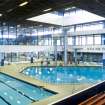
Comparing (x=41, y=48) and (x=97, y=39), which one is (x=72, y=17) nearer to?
(x=97, y=39)

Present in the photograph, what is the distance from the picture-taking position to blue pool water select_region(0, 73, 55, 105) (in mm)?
8348

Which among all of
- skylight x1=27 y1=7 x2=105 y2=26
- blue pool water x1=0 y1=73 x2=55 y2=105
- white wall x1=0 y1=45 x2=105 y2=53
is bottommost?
blue pool water x1=0 y1=73 x2=55 y2=105

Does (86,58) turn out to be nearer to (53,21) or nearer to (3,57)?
(53,21)

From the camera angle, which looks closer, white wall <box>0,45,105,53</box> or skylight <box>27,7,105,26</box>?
white wall <box>0,45,105,53</box>

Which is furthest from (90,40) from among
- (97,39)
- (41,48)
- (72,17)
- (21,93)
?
(21,93)

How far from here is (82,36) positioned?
2381 cm

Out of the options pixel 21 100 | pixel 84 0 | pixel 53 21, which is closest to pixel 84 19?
pixel 53 21

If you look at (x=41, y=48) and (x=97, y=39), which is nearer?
(x=41, y=48)

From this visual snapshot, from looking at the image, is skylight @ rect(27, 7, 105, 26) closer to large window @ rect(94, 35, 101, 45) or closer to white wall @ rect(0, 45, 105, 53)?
large window @ rect(94, 35, 101, 45)

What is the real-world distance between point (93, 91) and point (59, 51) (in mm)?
18840

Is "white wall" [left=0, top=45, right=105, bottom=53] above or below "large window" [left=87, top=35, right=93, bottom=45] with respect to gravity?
below

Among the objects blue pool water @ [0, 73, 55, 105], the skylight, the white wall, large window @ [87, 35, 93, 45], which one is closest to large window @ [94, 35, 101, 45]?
large window @ [87, 35, 93, 45]

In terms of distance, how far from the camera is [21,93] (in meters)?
9.38

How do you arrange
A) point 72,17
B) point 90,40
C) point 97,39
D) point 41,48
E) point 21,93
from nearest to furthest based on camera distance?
point 21,93 → point 41,48 → point 97,39 → point 72,17 → point 90,40
